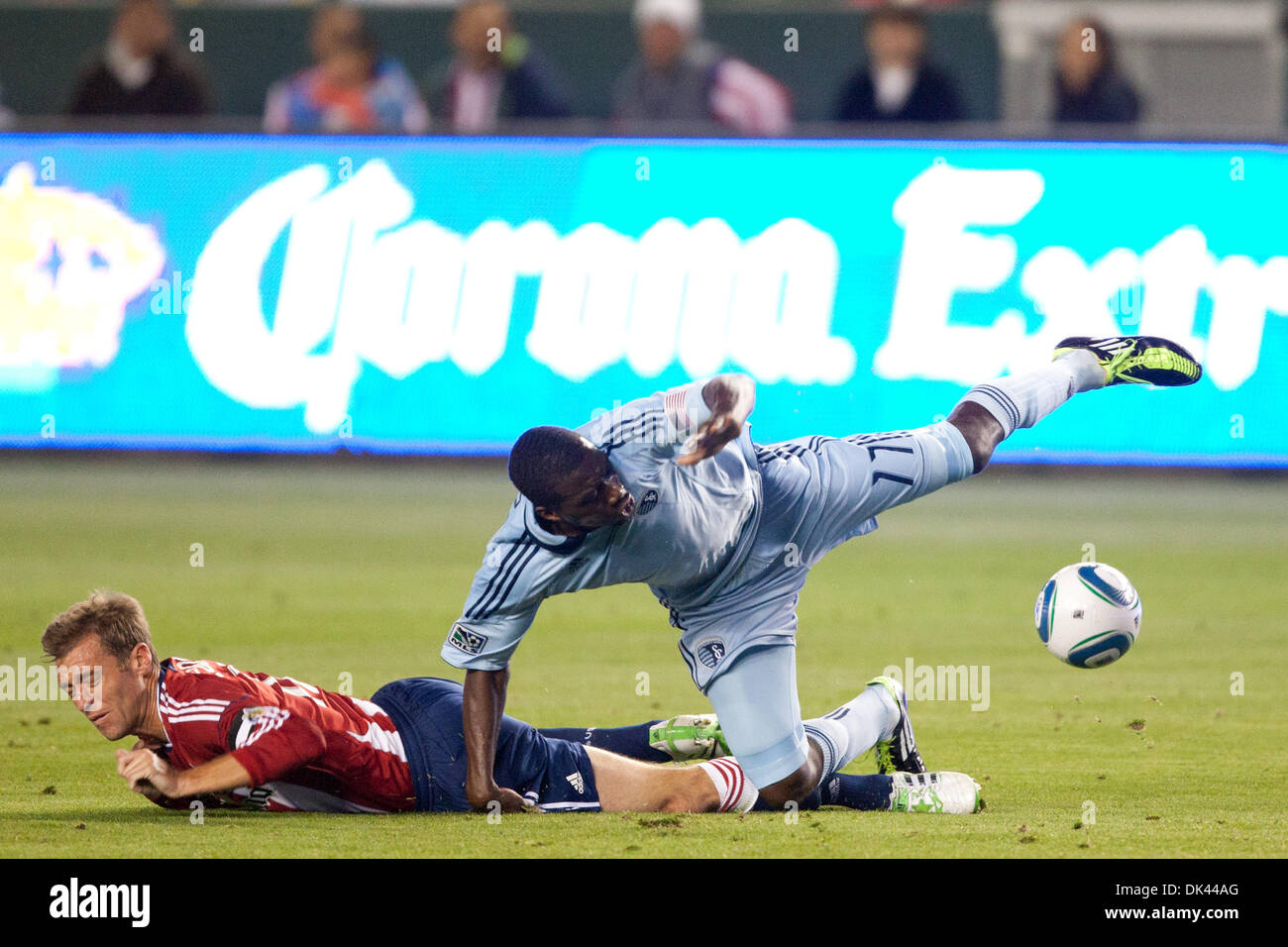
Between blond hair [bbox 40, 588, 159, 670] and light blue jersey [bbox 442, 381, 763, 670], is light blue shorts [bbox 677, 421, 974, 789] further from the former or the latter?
blond hair [bbox 40, 588, 159, 670]

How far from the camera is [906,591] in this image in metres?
12.3

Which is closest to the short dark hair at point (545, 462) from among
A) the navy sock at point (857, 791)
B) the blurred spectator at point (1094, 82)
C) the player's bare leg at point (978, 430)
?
the navy sock at point (857, 791)

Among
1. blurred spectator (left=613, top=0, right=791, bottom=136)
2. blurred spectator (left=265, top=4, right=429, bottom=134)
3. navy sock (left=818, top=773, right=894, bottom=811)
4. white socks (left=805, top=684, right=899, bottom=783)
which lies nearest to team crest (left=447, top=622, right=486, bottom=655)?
white socks (left=805, top=684, right=899, bottom=783)

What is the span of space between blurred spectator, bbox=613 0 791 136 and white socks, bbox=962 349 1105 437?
8667 millimetres

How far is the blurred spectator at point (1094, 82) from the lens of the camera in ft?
53.7

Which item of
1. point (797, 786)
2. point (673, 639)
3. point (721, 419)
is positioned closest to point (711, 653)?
point (797, 786)

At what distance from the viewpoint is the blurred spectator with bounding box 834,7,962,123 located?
16141mm

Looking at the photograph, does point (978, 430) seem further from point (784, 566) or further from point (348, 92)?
point (348, 92)

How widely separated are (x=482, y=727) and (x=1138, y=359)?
12.3ft

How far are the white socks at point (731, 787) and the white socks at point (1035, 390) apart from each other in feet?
6.04

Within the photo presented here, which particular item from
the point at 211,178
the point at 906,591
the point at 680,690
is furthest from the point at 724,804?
the point at 211,178

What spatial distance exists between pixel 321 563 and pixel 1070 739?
6.62m

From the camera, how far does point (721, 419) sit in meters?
6.07

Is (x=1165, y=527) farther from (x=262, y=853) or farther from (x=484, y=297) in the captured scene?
(x=262, y=853)
